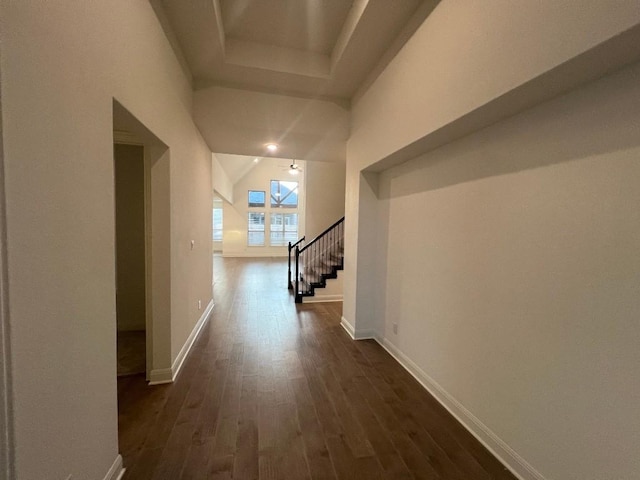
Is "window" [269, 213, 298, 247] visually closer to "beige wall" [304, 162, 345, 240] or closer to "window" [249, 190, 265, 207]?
"window" [249, 190, 265, 207]

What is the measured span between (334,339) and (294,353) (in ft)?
2.09

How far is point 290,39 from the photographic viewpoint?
2.72 m

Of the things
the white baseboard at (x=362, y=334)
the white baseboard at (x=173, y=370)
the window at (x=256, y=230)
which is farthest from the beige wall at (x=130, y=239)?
the window at (x=256, y=230)

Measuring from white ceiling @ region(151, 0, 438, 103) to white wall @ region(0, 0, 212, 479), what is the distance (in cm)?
62

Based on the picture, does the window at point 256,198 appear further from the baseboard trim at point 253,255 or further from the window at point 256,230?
the baseboard trim at point 253,255

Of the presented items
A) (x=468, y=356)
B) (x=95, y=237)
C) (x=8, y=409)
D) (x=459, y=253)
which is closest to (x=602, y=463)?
(x=468, y=356)

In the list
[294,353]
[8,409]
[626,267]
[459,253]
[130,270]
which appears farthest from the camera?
[130,270]

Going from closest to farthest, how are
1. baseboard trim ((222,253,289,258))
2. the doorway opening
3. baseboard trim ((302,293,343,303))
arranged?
the doorway opening
baseboard trim ((302,293,343,303))
baseboard trim ((222,253,289,258))

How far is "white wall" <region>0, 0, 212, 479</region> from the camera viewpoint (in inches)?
34.5

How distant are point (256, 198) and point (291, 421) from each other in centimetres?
1110

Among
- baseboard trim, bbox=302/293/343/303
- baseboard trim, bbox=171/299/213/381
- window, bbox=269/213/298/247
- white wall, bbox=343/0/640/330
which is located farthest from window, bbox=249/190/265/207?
white wall, bbox=343/0/640/330

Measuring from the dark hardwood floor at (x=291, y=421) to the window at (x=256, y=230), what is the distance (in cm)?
918

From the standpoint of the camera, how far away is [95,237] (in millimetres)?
1325

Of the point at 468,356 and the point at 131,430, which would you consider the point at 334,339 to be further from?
the point at 131,430
